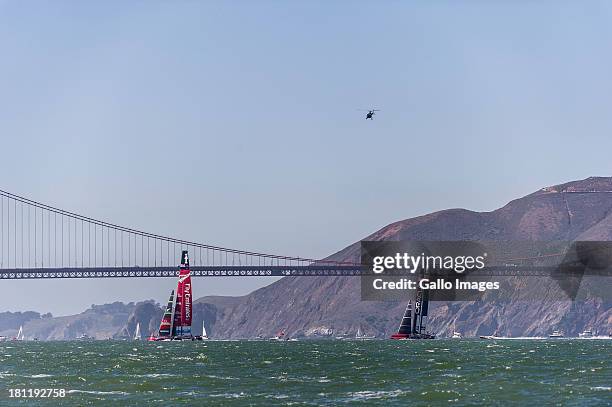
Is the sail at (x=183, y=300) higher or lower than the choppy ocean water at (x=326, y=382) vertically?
higher

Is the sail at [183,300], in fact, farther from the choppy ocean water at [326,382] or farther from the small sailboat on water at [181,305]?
the choppy ocean water at [326,382]

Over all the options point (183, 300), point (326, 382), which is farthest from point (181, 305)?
point (326, 382)

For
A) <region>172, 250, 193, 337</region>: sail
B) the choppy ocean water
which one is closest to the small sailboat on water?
<region>172, 250, 193, 337</region>: sail

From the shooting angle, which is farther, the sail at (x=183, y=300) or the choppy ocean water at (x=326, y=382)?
the sail at (x=183, y=300)

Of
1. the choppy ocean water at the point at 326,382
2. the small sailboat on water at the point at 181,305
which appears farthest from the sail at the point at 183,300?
the choppy ocean water at the point at 326,382

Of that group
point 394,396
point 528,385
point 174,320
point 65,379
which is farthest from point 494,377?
point 174,320

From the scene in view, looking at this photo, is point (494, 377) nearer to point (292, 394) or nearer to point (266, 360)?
point (292, 394)

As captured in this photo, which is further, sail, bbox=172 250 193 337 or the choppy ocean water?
sail, bbox=172 250 193 337

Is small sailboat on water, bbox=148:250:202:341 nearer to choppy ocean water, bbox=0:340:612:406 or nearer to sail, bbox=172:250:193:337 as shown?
sail, bbox=172:250:193:337

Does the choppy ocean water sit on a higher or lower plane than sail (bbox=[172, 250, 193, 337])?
lower
